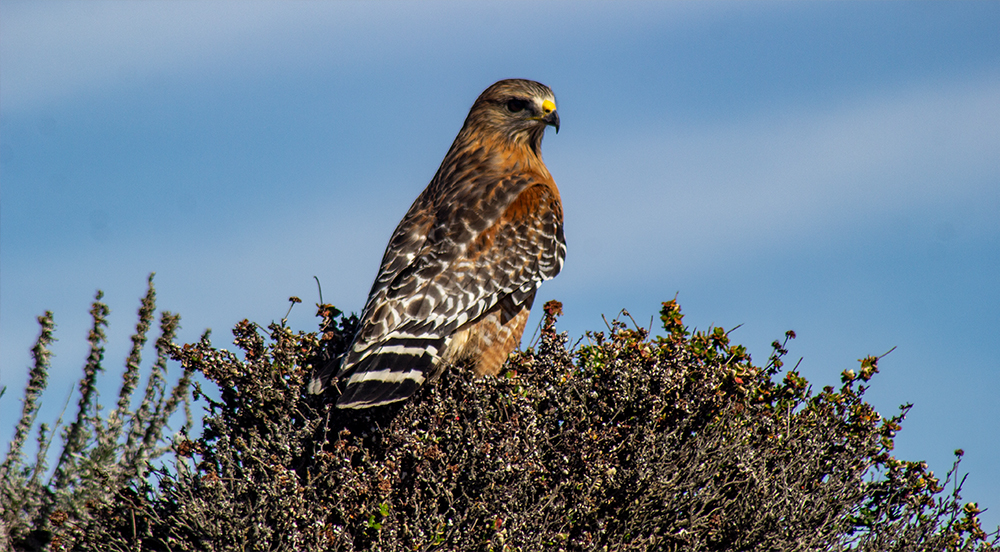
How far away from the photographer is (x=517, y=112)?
7.42 m

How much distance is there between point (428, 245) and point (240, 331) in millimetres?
1484

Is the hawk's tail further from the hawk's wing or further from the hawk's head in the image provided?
the hawk's head

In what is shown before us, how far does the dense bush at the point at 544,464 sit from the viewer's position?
4785mm

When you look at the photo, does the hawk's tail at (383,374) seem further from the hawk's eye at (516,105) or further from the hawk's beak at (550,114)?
the hawk's eye at (516,105)

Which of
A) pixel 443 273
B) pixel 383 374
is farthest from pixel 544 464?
pixel 443 273

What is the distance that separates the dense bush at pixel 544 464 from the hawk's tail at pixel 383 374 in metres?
0.14

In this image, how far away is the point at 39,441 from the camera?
7211 millimetres

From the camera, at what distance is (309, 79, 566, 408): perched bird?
538 cm

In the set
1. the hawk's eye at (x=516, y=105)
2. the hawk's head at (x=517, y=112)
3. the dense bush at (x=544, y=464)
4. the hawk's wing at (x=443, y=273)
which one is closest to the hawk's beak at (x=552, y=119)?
the hawk's head at (x=517, y=112)

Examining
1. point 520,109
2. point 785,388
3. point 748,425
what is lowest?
point 748,425

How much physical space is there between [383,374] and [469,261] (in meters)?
1.31

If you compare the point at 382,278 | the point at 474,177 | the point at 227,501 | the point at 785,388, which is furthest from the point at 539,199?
the point at 227,501

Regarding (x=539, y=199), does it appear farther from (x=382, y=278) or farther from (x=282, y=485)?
(x=282, y=485)

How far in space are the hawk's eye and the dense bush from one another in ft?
7.15
